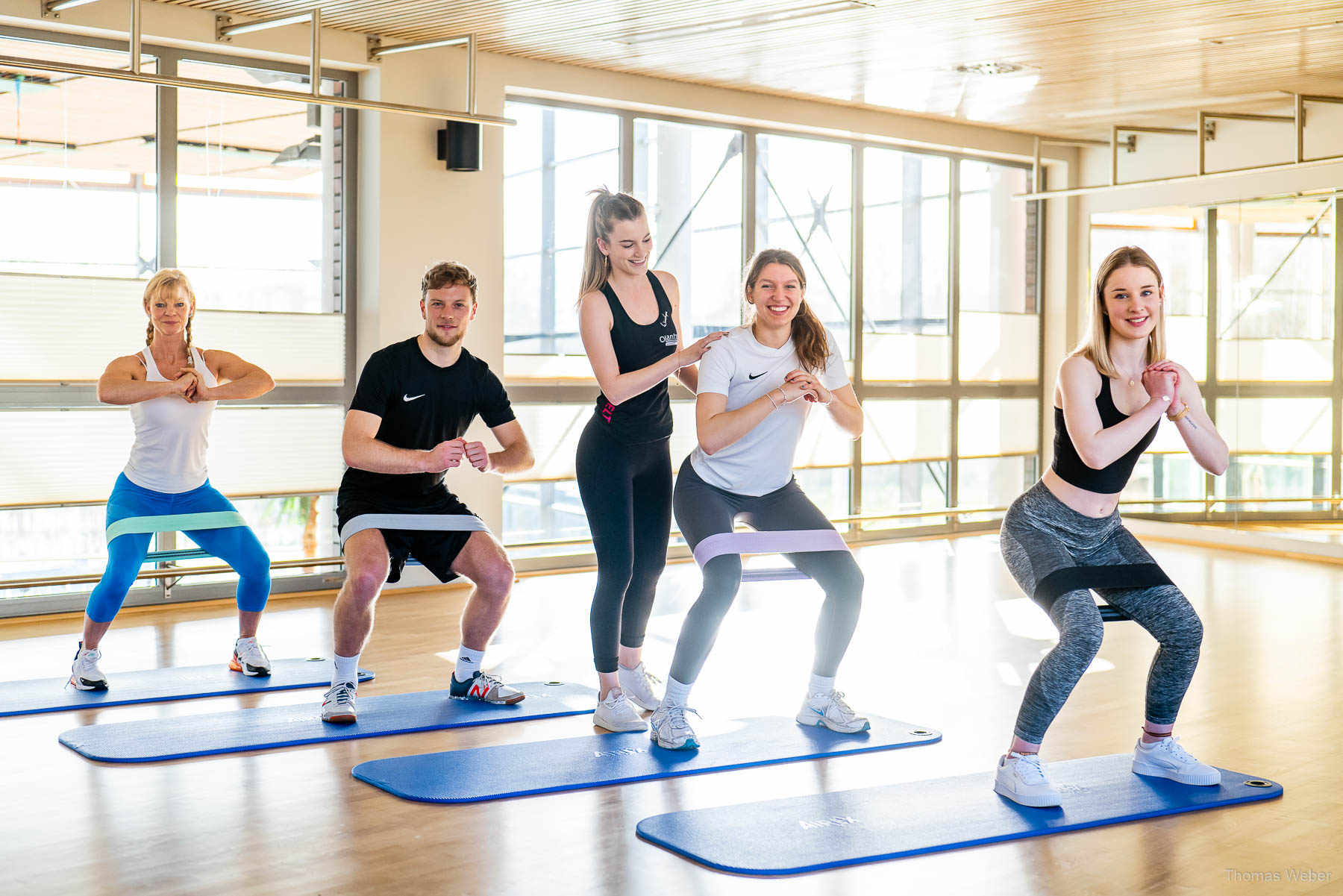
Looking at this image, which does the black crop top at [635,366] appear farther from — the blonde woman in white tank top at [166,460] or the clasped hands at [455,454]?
the blonde woman in white tank top at [166,460]

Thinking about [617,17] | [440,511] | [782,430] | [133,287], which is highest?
[617,17]

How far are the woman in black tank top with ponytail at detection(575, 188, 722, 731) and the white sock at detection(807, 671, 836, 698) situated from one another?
0.48m

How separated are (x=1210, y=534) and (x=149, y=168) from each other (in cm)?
616

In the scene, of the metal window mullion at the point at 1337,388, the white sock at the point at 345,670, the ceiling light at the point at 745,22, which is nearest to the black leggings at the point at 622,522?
the white sock at the point at 345,670

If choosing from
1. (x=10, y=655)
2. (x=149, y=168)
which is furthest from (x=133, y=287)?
(x=10, y=655)

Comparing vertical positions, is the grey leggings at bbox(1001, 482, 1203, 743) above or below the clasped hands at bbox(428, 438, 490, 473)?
below

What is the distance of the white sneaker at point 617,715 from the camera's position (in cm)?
368

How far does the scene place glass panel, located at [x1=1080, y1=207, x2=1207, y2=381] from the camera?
325 inches

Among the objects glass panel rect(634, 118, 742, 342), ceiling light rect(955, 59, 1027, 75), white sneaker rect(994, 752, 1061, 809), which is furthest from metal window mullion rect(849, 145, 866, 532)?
white sneaker rect(994, 752, 1061, 809)

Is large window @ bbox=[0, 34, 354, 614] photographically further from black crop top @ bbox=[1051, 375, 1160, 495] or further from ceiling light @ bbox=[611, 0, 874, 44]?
black crop top @ bbox=[1051, 375, 1160, 495]

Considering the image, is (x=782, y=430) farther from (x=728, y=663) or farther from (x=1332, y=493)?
(x=1332, y=493)

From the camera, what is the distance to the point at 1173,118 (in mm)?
8078

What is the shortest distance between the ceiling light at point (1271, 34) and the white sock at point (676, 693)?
163 inches

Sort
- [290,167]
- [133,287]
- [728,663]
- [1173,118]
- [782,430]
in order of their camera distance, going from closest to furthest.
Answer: [782,430]
[728,663]
[133,287]
[290,167]
[1173,118]
